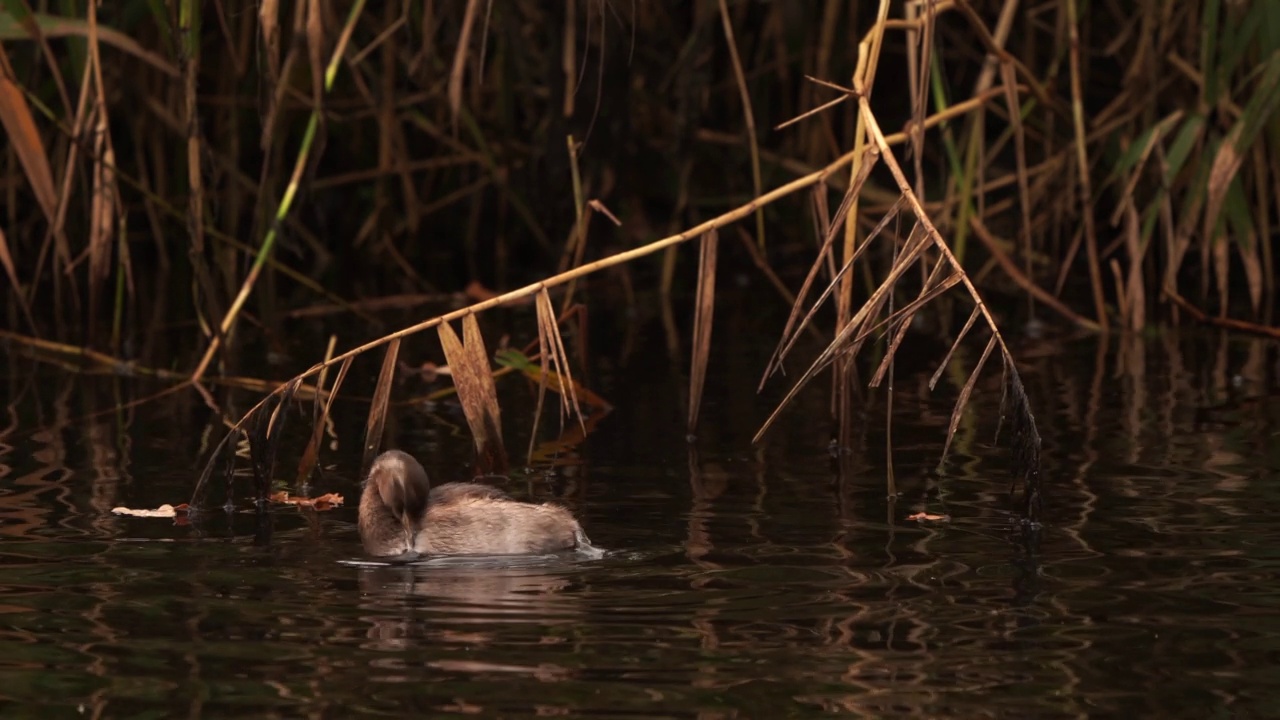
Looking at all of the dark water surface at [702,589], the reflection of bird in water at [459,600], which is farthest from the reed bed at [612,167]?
the reflection of bird in water at [459,600]

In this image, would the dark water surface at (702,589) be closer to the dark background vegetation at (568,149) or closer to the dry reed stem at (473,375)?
the dry reed stem at (473,375)

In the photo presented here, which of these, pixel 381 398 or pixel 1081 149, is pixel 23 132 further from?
pixel 1081 149

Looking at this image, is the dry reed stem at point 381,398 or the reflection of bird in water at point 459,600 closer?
the reflection of bird in water at point 459,600

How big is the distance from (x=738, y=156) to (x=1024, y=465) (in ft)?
30.7

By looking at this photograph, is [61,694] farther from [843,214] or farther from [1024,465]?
[1024,465]

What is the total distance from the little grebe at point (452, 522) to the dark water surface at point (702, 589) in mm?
100

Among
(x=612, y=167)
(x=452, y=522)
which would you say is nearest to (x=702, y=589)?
(x=452, y=522)

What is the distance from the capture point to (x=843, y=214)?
640 centimetres

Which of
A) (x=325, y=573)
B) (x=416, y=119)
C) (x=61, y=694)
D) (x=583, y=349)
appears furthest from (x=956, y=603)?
(x=416, y=119)

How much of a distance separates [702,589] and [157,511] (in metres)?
1.98

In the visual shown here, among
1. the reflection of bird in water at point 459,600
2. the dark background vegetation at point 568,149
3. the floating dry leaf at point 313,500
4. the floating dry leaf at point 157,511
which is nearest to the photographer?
the reflection of bird in water at point 459,600

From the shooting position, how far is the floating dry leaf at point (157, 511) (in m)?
7.04

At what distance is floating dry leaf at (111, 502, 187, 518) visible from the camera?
23.1 ft

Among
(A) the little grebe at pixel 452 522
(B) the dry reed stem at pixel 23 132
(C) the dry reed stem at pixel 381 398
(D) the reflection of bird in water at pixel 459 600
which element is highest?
(B) the dry reed stem at pixel 23 132
